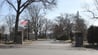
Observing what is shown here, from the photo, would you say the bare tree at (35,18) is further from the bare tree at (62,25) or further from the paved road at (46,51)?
the paved road at (46,51)

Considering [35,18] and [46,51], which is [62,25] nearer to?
[35,18]

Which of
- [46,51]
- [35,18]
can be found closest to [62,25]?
[35,18]

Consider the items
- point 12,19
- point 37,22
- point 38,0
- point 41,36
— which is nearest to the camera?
point 38,0

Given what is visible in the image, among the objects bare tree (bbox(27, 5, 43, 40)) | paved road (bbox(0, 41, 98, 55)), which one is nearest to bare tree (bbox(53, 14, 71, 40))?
bare tree (bbox(27, 5, 43, 40))

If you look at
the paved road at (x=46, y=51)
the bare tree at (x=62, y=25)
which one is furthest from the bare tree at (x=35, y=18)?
the paved road at (x=46, y=51)

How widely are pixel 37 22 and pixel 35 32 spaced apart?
4.43 m

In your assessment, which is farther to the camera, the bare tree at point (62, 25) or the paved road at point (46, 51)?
the bare tree at point (62, 25)

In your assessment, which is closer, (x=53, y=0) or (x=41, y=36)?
(x=53, y=0)

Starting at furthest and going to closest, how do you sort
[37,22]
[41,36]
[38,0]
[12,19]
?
[41,36]
[37,22]
[12,19]
[38,0]

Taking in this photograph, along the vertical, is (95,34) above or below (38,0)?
below

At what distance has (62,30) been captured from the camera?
107 m

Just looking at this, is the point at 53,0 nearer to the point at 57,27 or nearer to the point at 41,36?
the point at 57,27

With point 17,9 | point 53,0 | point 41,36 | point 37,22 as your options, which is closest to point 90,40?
point 53,0

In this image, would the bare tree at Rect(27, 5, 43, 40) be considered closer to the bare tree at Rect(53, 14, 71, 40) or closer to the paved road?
the bare tree at Rect(53, 14, 71, 40)
